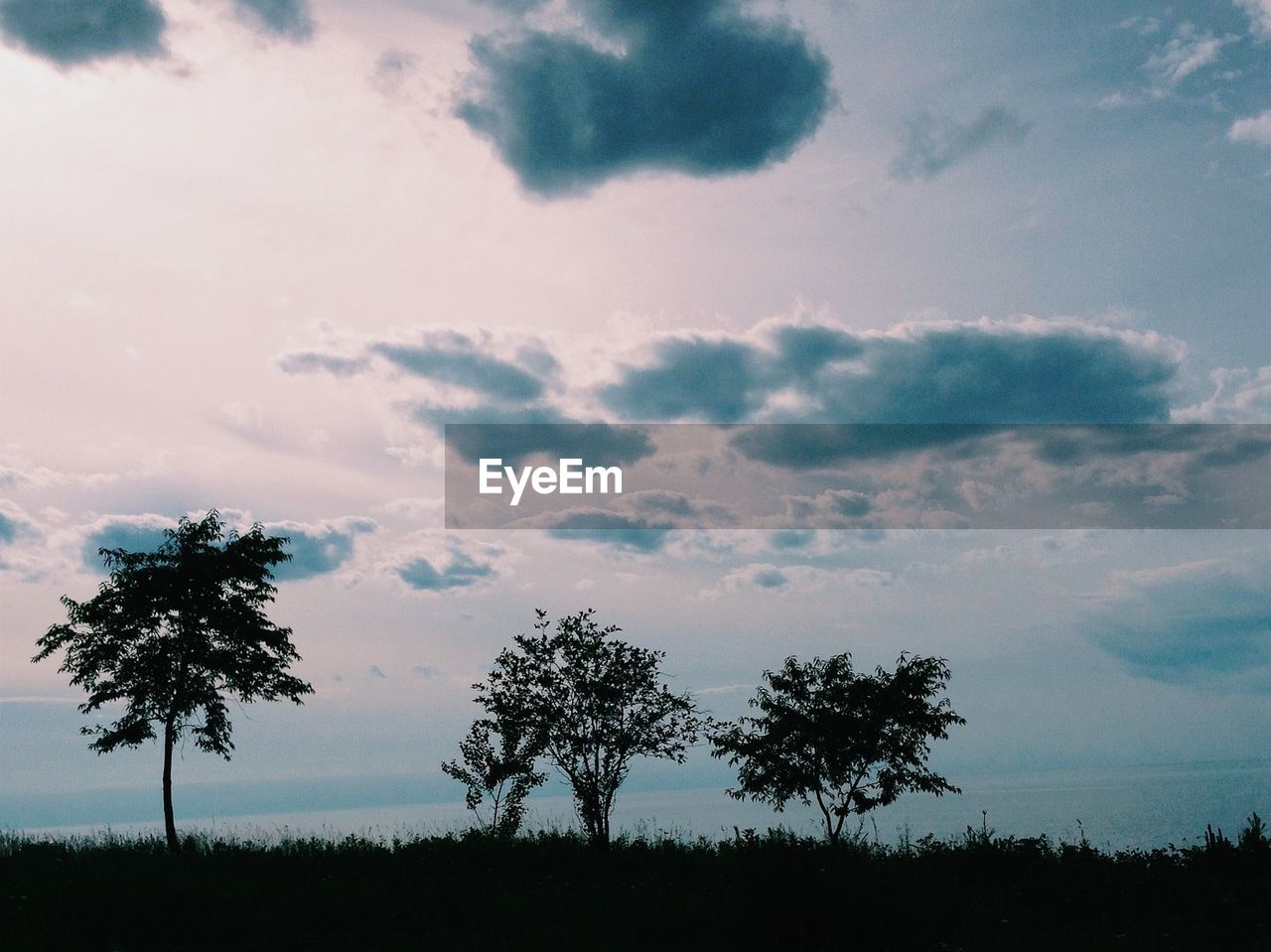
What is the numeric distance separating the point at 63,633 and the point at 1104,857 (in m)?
34.2

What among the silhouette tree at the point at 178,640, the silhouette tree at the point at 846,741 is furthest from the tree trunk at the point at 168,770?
the silhouette tree at the point at 846,741

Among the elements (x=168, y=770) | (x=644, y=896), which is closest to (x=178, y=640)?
(x=168, y=770)

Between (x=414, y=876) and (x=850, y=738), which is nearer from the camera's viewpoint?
(x=414, y=876)

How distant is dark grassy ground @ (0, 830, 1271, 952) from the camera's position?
1516 centimetres

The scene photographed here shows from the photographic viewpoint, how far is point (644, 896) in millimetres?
18375

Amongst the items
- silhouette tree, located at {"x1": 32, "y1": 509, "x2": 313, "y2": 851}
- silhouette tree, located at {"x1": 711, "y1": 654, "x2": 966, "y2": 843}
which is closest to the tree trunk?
silhouette tree, located at {"x1": 32, "y1": 509, "x2": 313, "y2": 851}

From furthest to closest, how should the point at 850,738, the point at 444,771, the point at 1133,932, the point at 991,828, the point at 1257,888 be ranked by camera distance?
the point at 444,771 < the point at 850,738 < the point at 991,828 < the point at 1257,888 < the point at 1133,932

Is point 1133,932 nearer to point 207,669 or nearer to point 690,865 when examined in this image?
point 690,865

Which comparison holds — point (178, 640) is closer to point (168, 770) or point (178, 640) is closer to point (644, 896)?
point (168, 770)

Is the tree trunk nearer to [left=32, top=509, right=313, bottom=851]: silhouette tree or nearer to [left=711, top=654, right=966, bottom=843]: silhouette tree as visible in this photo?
[left=32, top=509, right=313, bottom=851]: silhouette tree

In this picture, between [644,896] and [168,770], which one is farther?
[168,770]

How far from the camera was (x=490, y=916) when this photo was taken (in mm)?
17266

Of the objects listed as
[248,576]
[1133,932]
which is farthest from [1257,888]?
[248,576]

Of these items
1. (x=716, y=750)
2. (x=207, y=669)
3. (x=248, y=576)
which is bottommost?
(x=716, y=750)
